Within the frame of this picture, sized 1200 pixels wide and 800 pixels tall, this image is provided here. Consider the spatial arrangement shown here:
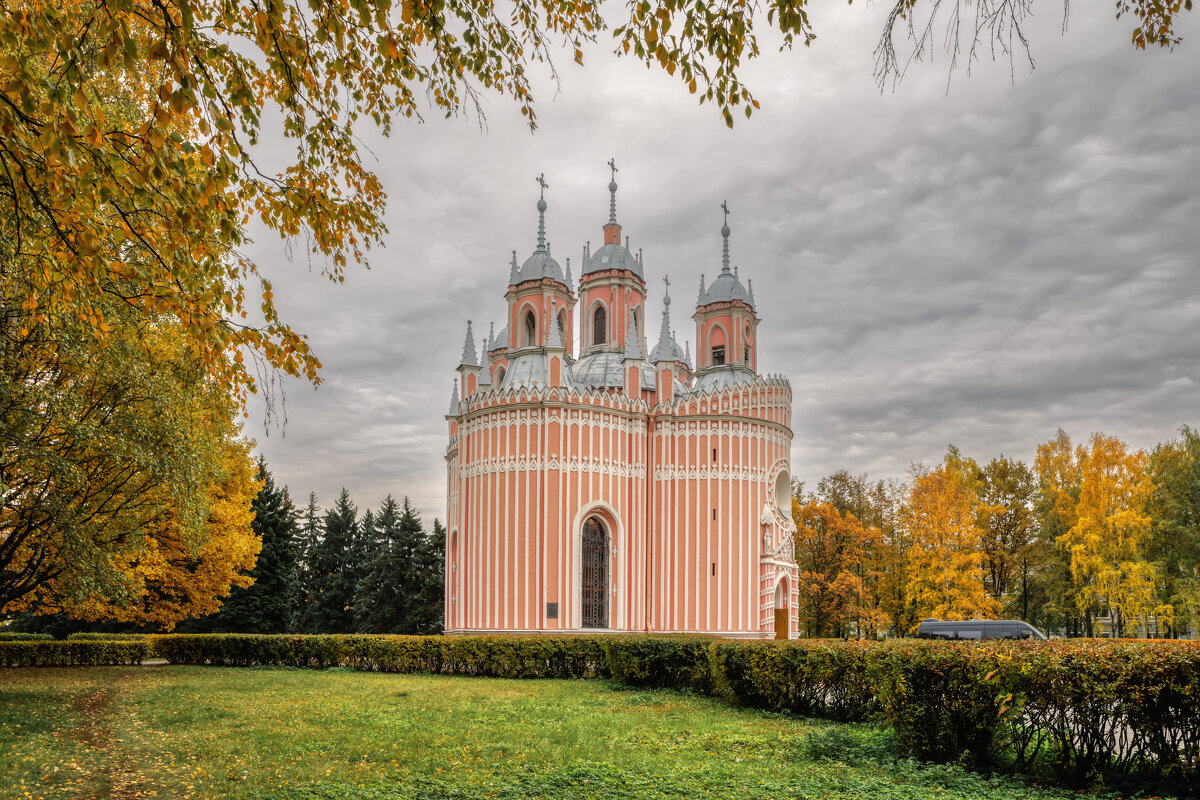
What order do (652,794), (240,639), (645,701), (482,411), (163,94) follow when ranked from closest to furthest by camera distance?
(163,94) < (652,794) < (645,701) < (240,639) < (482,411)

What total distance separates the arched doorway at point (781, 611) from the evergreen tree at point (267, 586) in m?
21.7

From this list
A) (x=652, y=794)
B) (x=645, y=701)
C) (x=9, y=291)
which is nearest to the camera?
(x=652, y=794)

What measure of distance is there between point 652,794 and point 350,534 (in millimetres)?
44386

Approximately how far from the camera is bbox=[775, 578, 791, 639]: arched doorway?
2997 cm

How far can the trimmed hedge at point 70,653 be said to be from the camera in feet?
82.0

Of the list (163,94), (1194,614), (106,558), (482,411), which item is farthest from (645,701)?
(1194,614)

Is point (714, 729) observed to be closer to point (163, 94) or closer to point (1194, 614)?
point (163, 94)

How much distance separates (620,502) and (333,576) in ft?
79.1

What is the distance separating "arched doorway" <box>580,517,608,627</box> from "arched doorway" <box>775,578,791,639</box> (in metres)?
6.14

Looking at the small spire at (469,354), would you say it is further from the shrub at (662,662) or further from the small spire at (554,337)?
the shrub at (662,662)

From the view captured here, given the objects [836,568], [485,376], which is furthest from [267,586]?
[836,568]

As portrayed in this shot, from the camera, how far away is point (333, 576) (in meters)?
46.4

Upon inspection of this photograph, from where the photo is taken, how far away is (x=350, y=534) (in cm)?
4897

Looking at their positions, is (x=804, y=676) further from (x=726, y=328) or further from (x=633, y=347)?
(x=726, y=328)
